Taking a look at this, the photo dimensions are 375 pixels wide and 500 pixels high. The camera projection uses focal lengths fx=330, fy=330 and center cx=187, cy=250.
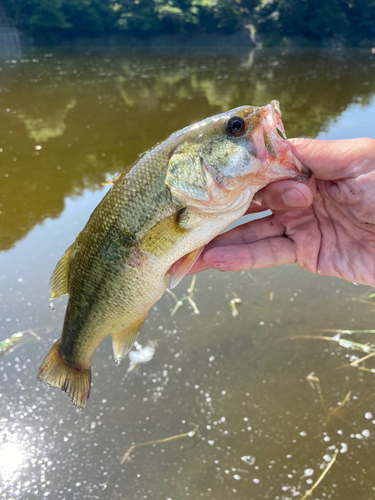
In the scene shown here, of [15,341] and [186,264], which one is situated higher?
[186,264]

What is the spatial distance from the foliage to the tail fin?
52966mm

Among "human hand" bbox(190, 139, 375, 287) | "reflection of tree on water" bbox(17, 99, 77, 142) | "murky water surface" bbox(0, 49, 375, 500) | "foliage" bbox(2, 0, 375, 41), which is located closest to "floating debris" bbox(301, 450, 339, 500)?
"murky water surface" bbox(0, 49, 375, 500)

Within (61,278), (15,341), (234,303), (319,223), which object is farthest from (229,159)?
(15,341)

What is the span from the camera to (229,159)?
5.84ft

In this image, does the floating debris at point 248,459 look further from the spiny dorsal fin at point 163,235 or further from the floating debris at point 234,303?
the spiny dorsal fin at point 163,235

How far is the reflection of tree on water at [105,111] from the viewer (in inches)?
259

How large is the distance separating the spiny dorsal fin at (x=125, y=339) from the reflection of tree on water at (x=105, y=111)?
3.46 metres

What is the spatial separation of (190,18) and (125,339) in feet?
192

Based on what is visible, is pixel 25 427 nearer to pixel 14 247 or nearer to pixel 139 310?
pixel 139 310

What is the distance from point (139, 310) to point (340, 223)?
63.2 inches

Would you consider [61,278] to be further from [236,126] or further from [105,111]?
[105,111]

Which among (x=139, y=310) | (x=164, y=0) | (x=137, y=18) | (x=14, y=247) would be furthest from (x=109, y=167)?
(x=164, y=0)

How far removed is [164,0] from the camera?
51562 mm

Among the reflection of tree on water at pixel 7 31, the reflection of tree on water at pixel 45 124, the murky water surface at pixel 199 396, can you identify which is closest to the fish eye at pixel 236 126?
the murky water surface at pixel 199 396
